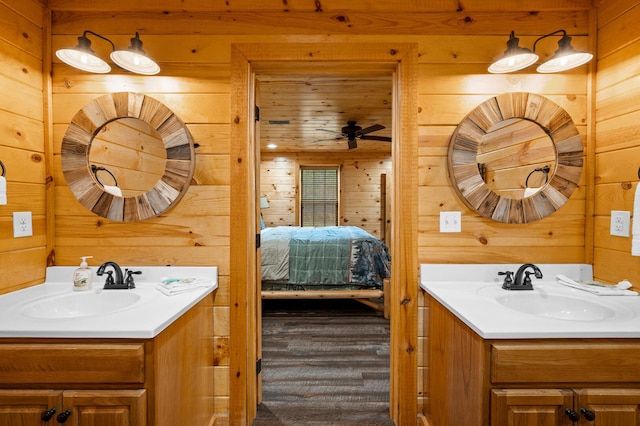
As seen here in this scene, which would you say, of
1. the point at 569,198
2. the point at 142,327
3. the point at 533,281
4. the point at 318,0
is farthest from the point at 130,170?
the point at 569,198

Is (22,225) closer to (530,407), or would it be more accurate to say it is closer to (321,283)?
(530,407)

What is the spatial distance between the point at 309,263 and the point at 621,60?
2950 mm

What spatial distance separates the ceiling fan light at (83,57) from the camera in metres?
1.48

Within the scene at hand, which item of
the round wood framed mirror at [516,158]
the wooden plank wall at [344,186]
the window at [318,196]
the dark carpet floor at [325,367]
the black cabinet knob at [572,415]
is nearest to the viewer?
the black cabinet knob at [572,415]

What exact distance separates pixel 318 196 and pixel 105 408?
6.25 meters

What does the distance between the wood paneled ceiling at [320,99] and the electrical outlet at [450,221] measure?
870 mm

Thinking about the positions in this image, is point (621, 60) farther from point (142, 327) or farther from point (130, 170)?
point (130, 170)

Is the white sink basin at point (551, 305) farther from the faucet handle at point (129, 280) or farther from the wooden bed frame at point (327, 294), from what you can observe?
the wooden bed frame at point (327, 294)

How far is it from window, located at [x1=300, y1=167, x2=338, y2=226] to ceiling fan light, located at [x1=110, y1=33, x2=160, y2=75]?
5599 millimetres

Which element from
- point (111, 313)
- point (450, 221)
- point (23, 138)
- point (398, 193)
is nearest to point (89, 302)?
point (111, 313)

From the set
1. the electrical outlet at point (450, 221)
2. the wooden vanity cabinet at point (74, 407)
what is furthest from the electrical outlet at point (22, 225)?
the electrical outlet at point (450, 221)

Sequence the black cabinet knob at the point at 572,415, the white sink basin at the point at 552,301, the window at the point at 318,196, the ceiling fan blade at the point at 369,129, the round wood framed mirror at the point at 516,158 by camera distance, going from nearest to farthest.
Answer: the black cabinet knob at the point at 572,415, the white sink basin at the point at 552,301, the round wood framed mirror at the point at 516,158, the ceiling fan blade at the point at 369,129, the window at the point at 318,196

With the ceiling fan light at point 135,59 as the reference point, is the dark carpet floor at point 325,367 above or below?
below

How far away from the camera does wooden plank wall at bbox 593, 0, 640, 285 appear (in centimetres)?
153
